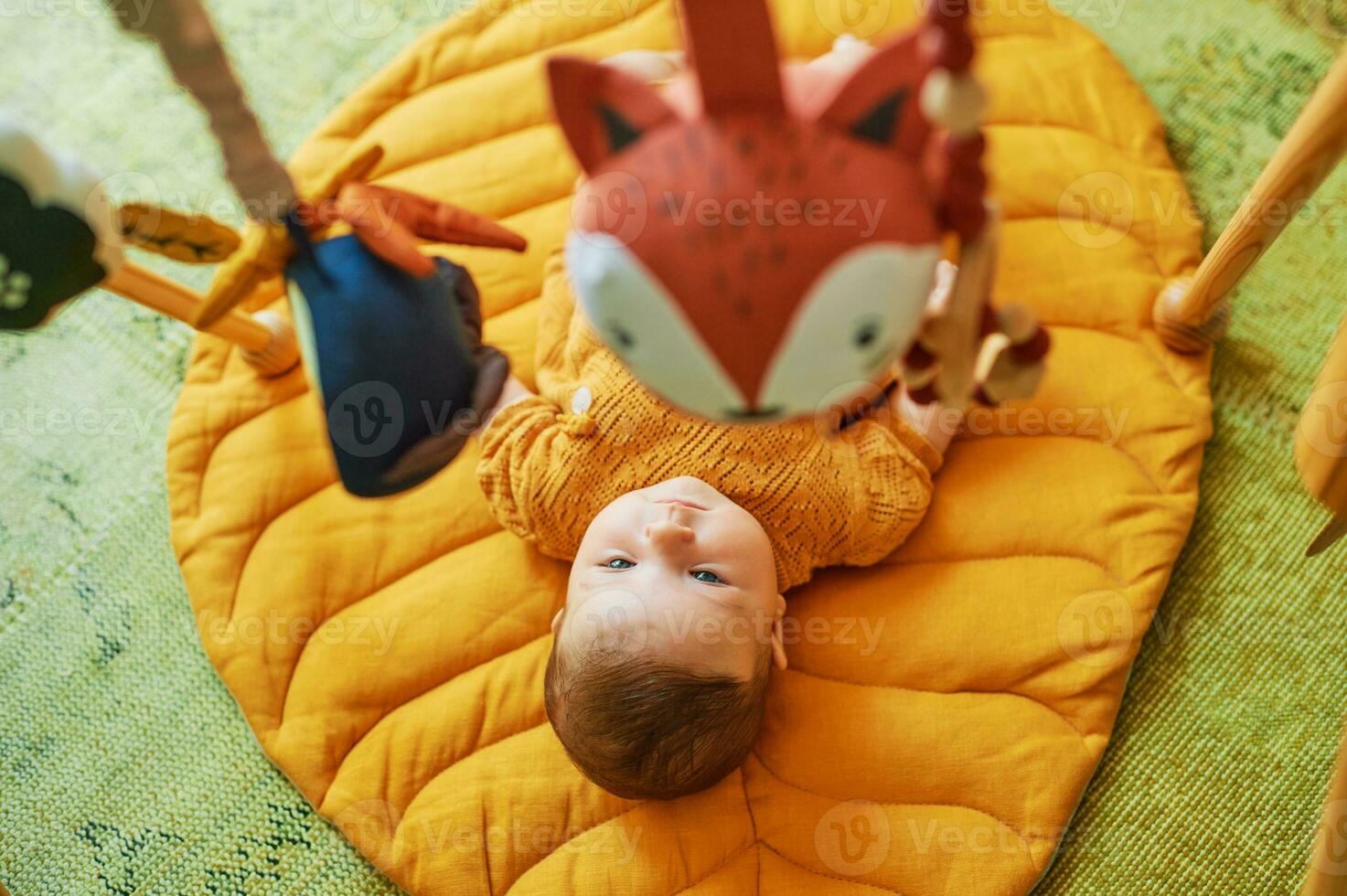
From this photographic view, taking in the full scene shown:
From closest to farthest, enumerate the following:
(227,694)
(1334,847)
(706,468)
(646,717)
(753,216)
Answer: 1. (753,216)
2. (1334,847)
3. (646,717)
4. (706,468)
5. (227,694)

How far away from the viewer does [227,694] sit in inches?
39.8

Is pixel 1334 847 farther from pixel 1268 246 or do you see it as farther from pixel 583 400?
pixel 583 400

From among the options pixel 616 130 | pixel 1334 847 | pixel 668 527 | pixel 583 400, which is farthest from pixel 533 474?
pixel 1334 847

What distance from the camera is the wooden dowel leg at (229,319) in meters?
0.86

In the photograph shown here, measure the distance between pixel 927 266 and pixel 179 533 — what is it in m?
0.86

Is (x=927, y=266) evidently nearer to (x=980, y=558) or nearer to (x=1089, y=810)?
(x=980, y=558)

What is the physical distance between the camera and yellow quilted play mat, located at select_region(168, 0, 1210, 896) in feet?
2.82

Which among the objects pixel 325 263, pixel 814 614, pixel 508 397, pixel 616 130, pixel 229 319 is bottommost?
pixel 814 614

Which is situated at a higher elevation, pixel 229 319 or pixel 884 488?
pixel 229 319

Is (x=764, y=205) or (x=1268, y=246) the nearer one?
A: (x=764, y=205)

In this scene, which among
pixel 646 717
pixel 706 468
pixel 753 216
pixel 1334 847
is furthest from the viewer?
pixel 706 468

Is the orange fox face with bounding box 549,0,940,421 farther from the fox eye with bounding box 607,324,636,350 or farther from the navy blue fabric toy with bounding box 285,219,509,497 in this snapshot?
the navy blue fabric toy with bounding box 285,219,509,497

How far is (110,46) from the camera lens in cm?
144

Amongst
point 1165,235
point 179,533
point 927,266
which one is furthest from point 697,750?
point 1165,235
